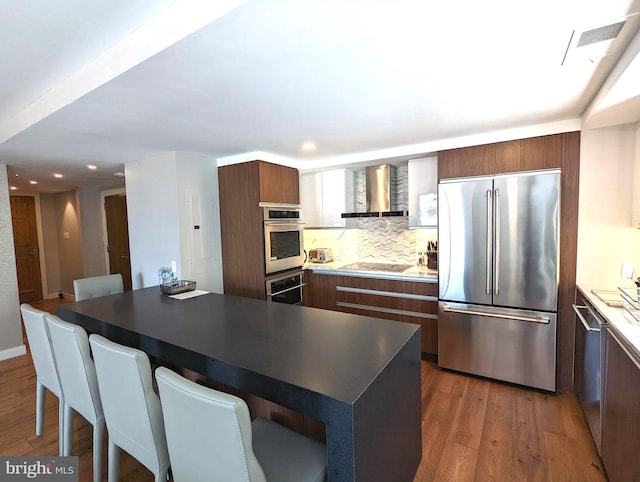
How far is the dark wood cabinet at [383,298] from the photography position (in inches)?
123

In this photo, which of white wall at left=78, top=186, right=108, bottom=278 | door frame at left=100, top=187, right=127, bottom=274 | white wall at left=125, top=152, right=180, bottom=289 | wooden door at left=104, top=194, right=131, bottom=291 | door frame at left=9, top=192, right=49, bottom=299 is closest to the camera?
white wall at left=125, top=152, right=180, bottom=289

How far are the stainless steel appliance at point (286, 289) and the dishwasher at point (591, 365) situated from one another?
2601 millimetres

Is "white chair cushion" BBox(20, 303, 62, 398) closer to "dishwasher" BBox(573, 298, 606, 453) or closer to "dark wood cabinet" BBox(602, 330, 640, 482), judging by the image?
"dark wood cabinet" BBox(602, 330, 640, 482)

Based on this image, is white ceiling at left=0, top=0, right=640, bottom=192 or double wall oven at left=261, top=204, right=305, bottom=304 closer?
white ceiling at left=0, top=0, right=640, bottom=192

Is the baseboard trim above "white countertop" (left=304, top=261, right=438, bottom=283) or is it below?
below

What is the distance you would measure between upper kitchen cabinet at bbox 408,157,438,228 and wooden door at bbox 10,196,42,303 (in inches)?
276

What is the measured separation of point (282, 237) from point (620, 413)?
9.49 ft

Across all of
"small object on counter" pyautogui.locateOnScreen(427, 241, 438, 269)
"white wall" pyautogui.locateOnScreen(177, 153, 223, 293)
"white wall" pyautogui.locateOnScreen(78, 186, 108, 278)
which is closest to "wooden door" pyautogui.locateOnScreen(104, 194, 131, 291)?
"white wall" pyautogui.locateOnScreen(78, 186, 108, 278)

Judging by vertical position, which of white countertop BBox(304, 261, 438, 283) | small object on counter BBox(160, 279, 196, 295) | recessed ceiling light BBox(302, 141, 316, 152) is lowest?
white countertop BBox(304, 261, 438, 283)

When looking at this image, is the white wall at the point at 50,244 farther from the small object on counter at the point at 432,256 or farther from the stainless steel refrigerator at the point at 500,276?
the stainless steel refrigerator at the point at 500,276

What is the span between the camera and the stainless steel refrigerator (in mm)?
2469

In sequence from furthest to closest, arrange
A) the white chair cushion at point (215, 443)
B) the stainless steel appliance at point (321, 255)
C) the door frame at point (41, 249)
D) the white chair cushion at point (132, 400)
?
the door frame at point (41, 249) < the stainless steel appliance at point (321, 255) < the white chair cushion at point (132, 400) < the white chair cushion at point (215, 443)

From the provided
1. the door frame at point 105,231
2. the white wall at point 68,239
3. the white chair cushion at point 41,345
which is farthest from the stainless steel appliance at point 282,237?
the white wall at point 68,239

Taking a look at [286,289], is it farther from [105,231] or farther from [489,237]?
[105,231]
